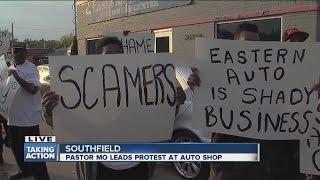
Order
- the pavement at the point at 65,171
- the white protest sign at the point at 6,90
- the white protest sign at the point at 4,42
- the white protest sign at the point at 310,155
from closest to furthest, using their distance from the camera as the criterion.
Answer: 1. the white protest sign at the point at 310,155
2. the white protest sign at the point at 6,90
3. the pavement at the point at 65,171
4. the white protest sign at the point at 4,42

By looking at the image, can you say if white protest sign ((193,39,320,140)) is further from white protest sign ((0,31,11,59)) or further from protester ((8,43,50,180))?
white protest sign ((0,31,11,59))

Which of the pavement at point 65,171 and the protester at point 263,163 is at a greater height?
the protester at point 263,163

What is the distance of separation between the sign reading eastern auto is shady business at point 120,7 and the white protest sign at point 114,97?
40.5 feet

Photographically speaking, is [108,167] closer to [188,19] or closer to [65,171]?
[65,171]

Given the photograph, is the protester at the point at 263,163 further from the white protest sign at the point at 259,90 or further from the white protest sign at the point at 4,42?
the white protest sign at the point at 4,42

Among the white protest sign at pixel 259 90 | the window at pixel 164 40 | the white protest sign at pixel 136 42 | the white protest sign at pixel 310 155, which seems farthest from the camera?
the window at pixel 164 40

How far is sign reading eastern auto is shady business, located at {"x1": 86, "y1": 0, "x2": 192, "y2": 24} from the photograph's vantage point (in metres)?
16.9

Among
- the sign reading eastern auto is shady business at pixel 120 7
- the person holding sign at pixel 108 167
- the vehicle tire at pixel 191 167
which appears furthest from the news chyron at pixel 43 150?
the sign reading eastern auto is shady business at pixel 120 7

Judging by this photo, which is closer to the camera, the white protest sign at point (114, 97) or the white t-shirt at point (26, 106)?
the white protest sign at point (114, 97)

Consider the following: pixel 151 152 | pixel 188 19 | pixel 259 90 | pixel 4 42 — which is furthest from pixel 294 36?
pixel 188 19

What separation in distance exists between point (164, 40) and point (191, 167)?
10.6 m

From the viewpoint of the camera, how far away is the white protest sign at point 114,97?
326cm

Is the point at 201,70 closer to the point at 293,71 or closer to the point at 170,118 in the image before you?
the point at 170,118

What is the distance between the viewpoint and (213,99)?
339 centimetres
